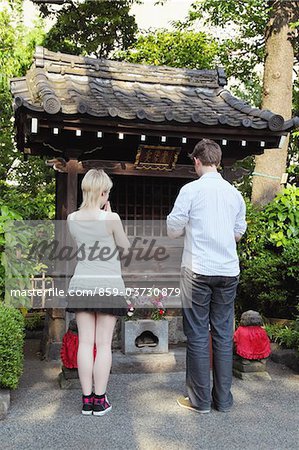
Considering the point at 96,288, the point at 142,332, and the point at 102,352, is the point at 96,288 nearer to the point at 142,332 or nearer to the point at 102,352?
the point at 102,352

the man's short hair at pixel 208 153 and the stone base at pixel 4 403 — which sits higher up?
the man's short hair at pixel 208 153

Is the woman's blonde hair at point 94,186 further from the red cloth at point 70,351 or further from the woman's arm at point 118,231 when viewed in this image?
the red cloth at point 70,351

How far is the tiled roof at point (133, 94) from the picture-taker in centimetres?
557

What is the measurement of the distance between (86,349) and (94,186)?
4.02 feet

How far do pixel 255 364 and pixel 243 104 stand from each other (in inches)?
135

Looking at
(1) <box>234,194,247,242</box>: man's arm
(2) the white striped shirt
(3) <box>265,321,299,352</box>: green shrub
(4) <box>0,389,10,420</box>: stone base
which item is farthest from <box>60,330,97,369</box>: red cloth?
(3) <box>265,321,299,352</box>: green shrub

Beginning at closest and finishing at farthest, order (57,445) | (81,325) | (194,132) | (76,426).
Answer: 1. (57,445)
2. (76,426)
3. (81,325)
4. (194,132)

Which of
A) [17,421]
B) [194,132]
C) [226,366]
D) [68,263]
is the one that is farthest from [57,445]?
[194,132]

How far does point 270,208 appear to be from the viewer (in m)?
8.02

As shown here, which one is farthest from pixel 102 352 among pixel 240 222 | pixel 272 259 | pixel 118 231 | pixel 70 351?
pixel 272 259

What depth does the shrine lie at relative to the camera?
5578 millimetres

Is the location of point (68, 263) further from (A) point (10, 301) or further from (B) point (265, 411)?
(B) point (265, 411)

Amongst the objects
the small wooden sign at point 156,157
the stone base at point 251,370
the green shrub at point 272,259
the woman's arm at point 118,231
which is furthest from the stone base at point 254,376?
the small wooden sign at point 156,157

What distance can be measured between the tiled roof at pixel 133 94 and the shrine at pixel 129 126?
13mm
